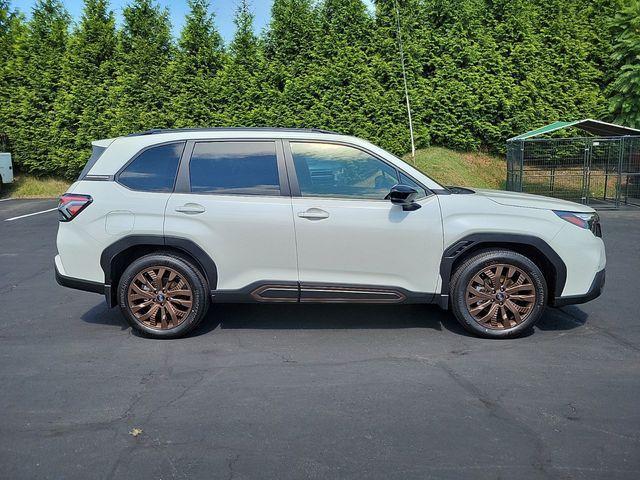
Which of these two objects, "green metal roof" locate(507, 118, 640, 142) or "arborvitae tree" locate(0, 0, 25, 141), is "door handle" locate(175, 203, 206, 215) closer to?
"green metal roof" locate(507, 118, 640, 142)

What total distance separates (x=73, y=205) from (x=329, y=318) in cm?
259

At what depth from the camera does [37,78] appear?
17578mm

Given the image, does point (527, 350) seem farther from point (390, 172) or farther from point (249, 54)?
point (249, 54)

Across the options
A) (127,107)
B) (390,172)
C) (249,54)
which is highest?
(249,54)

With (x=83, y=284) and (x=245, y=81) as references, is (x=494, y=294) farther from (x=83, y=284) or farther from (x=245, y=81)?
(x=245, y=81)

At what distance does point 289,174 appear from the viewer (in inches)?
199

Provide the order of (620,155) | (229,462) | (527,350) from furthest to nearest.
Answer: (620,155)
(527,350)
(229,462)

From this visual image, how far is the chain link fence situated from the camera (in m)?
14.3

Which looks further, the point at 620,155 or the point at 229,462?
the point at 620,155

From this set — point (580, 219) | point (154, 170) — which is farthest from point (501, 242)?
point (154, 170)

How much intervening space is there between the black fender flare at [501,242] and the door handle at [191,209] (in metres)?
2.13

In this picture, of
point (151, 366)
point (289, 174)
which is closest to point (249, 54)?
point (289, 174)

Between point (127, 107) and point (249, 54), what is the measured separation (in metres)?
4.11

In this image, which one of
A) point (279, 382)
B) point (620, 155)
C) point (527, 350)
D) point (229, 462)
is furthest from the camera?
point (620, 155)
